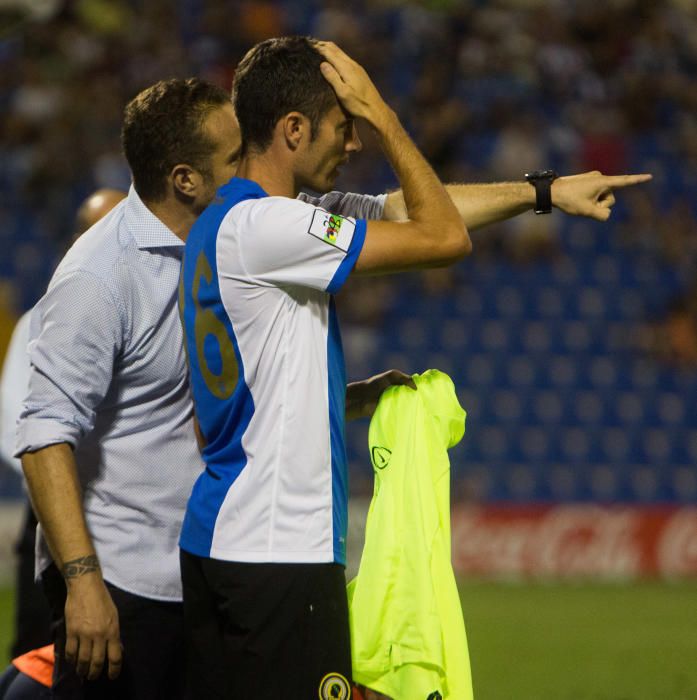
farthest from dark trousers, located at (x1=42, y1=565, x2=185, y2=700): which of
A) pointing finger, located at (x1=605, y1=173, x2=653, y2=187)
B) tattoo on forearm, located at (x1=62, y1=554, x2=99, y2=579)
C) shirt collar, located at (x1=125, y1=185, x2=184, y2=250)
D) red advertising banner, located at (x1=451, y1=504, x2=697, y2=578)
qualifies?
red advertising banner, located at (x1=451, y1=504, x2=697, y2=578)

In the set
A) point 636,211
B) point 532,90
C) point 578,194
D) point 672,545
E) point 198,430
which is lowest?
point 672,545

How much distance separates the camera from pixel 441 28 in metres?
13.9

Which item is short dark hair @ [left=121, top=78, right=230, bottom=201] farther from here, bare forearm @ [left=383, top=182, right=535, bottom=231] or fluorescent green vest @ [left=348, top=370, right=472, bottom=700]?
fluorescent green vest @ [left=348, top=370, right=472, bottom=700]

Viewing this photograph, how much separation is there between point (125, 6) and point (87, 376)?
11.5 metres

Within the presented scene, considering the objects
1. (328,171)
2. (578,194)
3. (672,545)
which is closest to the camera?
(328,171)

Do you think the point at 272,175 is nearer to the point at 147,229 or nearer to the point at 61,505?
the point at 147,229

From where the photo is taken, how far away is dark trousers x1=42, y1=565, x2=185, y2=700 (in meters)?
3.03

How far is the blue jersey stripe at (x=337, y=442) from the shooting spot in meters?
2.74

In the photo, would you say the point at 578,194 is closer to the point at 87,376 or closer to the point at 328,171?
the point at 328,171

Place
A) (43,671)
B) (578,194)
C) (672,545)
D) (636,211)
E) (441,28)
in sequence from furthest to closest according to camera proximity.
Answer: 1. (441,28)
2. (636,211)
3. (672,545)
4. (43,671)
5. (578,194)

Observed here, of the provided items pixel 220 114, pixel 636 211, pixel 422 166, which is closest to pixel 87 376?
pixel 220 114

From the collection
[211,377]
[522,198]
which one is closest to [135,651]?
[211,377]

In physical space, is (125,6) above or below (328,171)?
above

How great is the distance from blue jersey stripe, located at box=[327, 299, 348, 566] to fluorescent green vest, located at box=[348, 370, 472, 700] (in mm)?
142
